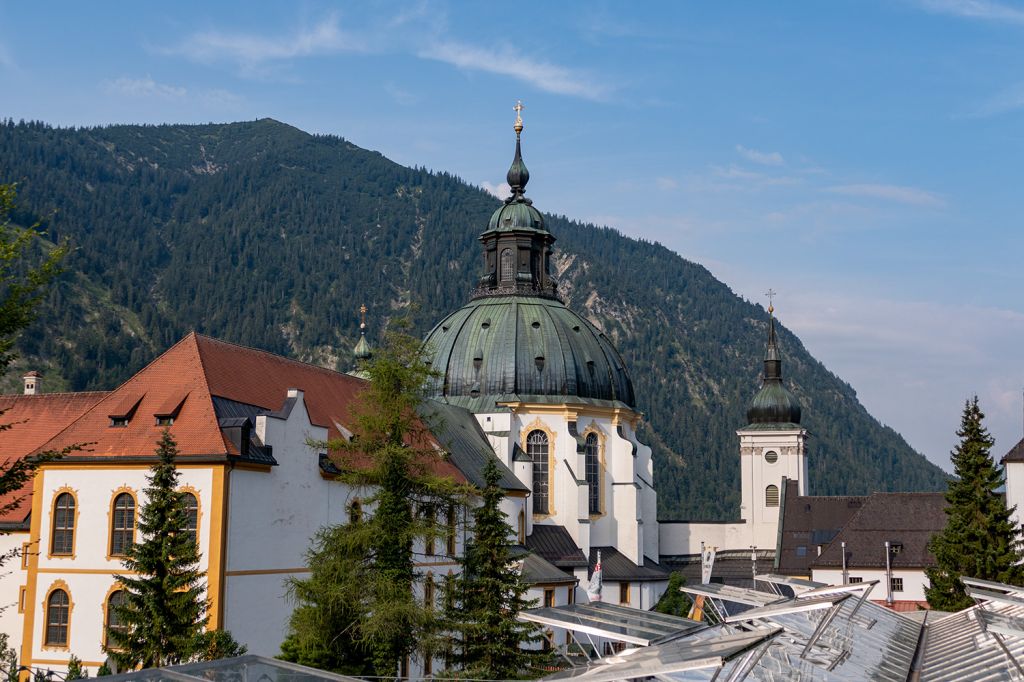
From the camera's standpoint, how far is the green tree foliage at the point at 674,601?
221 feet

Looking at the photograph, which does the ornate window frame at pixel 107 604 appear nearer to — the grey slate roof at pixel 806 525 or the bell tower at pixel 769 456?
the grey slate roof at pixel 806 525

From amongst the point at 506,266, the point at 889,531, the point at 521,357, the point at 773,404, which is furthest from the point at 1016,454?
the point at 773,404

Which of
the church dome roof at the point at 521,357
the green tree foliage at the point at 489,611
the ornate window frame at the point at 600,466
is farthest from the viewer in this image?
the ornate window frame at the point at 600,466

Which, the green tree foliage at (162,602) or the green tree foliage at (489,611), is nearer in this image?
the green tree foliage at (162,602)

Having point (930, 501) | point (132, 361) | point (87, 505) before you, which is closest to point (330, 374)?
point (87, 505)

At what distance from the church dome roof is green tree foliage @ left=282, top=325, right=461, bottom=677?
34.8m

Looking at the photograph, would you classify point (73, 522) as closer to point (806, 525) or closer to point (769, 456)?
point (806, 525)

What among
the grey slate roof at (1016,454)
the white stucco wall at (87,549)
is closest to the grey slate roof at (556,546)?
the grey slate roof at (1016,454)

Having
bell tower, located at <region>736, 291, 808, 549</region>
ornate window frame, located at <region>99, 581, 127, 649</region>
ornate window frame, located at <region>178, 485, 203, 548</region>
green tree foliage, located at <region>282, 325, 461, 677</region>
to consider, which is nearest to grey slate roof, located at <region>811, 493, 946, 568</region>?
bell tower, located at <region>736, 291, 808, 549</region>

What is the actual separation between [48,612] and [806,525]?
54.9 metres

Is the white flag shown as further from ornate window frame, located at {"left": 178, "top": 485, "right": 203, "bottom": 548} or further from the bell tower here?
ornate window frame, located at {"left": 178, "top": 485, "right": 203, "bottom": 548}

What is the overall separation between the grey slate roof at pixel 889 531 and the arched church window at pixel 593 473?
1339 centimetres

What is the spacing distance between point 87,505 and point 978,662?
27249 millimetres

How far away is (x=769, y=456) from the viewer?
88.8m
